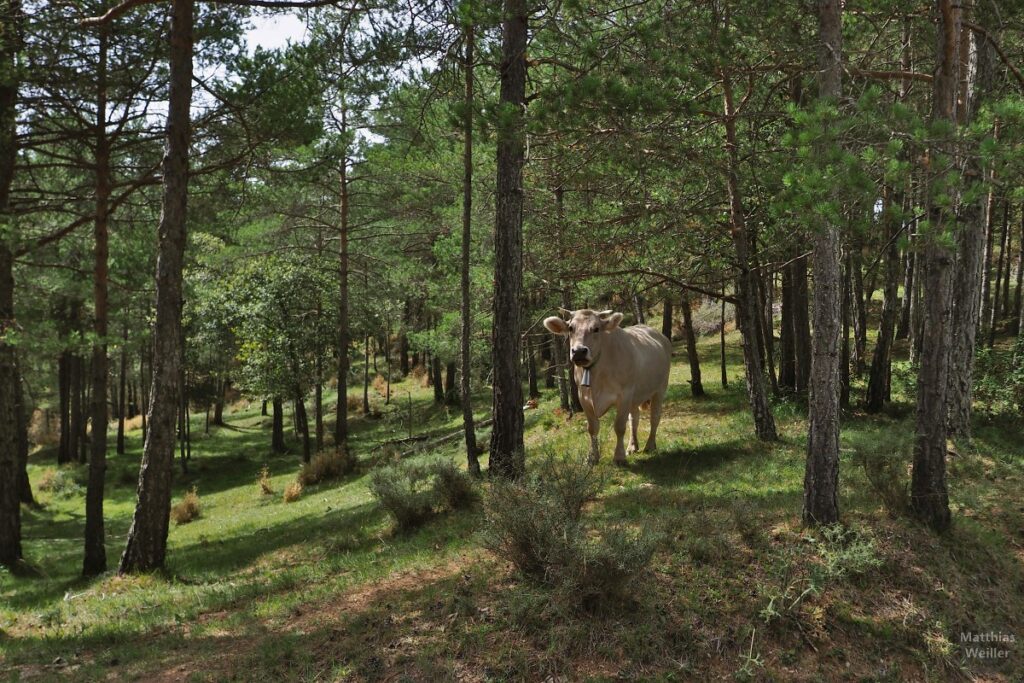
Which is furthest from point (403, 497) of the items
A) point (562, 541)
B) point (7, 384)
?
point (7, 384)

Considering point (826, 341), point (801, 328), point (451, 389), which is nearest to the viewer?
point (826, 341)

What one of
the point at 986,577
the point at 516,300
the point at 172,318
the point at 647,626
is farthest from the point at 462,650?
the point at 172,318

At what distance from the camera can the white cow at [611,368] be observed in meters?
9.18

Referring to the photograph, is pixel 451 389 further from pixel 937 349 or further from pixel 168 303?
pixel 937 349

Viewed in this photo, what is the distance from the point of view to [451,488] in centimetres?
905

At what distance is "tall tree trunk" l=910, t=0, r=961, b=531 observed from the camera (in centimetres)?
611

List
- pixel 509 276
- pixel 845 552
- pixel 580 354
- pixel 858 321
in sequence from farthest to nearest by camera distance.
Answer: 1. pixel 858 321
2. pixel 580 354
3. pixel 509 276
4. pixel 845 552

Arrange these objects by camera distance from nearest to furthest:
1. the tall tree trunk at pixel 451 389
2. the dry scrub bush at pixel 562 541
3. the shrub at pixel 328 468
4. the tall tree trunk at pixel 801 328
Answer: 1. the dry scrub bush at pixel 562 541
2. the tall tree trunk at pixel 801 328
3. the shrub at pixel 328 468
4. the tall tree trunk at pixel 451 389

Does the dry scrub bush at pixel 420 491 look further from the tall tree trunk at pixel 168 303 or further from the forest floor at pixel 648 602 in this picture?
the tall tree trunk at pixel 168 303

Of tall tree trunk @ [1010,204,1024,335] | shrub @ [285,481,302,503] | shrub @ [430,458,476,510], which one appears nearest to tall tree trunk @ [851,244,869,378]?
tall tree trunk @ [1010,204,1024,335]

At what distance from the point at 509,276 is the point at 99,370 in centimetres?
707

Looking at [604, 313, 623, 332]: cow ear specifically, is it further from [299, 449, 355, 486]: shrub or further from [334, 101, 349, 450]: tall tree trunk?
[299, 449, 355, 486]: shrub

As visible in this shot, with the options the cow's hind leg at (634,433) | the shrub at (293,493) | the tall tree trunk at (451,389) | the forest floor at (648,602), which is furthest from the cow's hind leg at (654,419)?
the tall tree trunk at (451,389)

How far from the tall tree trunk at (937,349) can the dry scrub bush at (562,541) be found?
10.6ft
